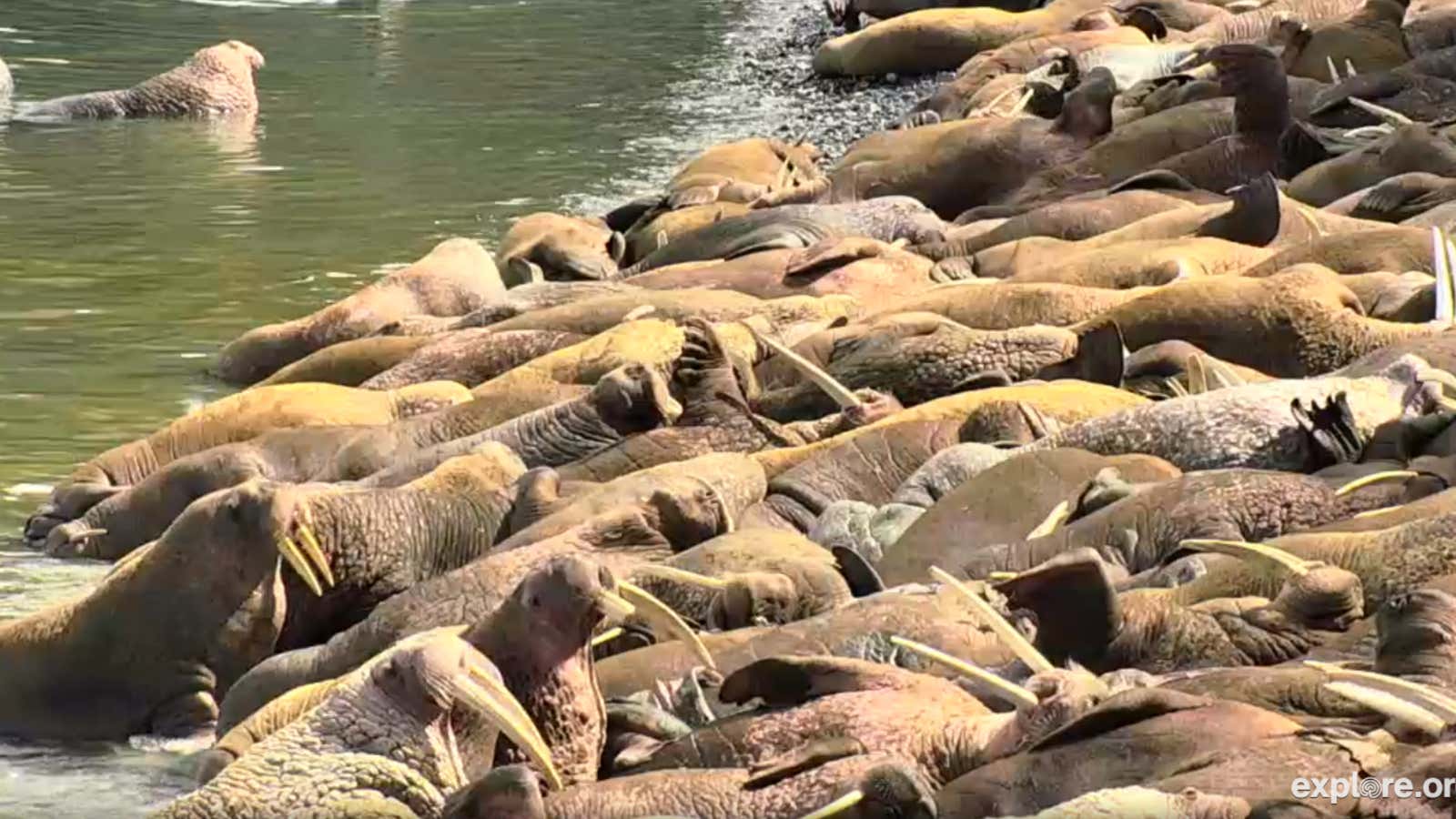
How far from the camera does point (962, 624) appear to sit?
639 centimetres

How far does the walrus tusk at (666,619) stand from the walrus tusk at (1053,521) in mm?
1258

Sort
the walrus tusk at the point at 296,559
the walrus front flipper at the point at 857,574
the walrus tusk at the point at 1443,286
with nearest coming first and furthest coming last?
the walrus front flipper at the point at 857,574
the walrus tusk at the point at 296,559
the walrus tusk at the point at 1443,286

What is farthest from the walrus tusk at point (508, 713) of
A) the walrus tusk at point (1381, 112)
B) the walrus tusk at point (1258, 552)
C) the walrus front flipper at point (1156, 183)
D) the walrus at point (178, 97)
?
the walrus at point (178, 97)

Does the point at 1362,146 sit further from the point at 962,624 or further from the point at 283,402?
the point at 962,624

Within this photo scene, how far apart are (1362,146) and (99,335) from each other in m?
5.83

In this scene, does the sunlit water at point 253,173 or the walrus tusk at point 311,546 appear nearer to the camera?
the walrus tusk at point 311,546

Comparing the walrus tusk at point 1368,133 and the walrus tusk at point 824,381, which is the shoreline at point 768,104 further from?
the walrus tusk at point 824,381

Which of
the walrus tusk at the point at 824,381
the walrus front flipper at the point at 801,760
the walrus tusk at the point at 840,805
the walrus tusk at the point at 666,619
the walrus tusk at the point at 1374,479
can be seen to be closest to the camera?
the walrus tusk at the point at 840,805

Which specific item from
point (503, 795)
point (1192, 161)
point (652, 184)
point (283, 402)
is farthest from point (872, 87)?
point (503, 795)

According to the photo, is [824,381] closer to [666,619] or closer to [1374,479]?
[1374,479]

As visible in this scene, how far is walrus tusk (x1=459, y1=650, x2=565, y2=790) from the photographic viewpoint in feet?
18.4

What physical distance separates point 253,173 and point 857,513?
12.0 meters

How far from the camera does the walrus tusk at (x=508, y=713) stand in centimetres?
559

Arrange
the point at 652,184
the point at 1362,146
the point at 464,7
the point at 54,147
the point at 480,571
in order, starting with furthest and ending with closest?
1. the point at 464,7
2. the point at 54,147
3. the point at 652,184
4. the point at 1362,146
5. the point at 480,571
